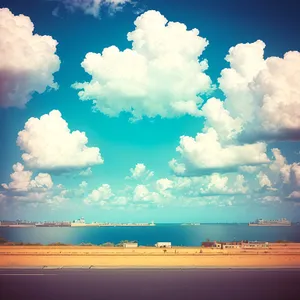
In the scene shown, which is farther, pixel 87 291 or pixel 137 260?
pixel 137 260

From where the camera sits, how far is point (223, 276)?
766 inches

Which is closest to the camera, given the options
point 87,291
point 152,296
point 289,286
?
point 152,296

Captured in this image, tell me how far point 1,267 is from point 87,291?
12.6 m

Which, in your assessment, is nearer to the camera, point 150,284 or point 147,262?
point 150,284

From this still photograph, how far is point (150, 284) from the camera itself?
1655 cm

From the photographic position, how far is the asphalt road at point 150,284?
14.0m

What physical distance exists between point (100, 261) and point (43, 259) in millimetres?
5819

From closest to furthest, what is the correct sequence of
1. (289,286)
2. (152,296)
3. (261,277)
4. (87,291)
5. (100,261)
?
1. (152,296)
2. (87,291)
3. (289,286)
4. (261,277)
5. (100,261)

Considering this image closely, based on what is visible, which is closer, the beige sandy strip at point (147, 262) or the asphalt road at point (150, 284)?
the asphalt road at point (150, 284)

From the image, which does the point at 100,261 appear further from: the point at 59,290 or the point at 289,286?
the point at 289,286

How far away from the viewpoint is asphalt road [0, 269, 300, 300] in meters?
14.0

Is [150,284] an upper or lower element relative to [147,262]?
upper

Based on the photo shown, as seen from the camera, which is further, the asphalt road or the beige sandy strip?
the beige sandy strip

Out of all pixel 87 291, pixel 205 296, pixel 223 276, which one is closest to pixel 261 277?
pixel 223 276
